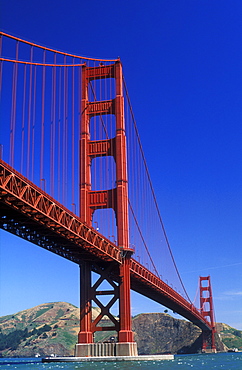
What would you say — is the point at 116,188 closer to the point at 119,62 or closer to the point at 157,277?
the point at 119,62

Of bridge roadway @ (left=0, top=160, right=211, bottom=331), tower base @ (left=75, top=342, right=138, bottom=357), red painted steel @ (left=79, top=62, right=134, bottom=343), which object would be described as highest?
red painted steel @ (left=79, top=62, right=134, bottom=343)

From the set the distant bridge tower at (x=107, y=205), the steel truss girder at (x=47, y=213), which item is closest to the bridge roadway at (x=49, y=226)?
the steel truss girder at (x=47, y=213)

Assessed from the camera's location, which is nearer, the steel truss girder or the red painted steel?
the steel truss girder

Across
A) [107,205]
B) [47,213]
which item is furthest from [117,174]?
[47,213]

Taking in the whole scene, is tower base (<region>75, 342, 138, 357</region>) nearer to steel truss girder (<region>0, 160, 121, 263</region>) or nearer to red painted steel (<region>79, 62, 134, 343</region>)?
red painted steel (<region>79, 62, 134, 343</region>)

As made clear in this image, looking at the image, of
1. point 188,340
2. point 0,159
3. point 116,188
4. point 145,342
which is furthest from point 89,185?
point 145,342

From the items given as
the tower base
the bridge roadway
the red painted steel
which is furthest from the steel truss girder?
the tower base

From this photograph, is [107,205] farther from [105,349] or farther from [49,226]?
[49,226]
